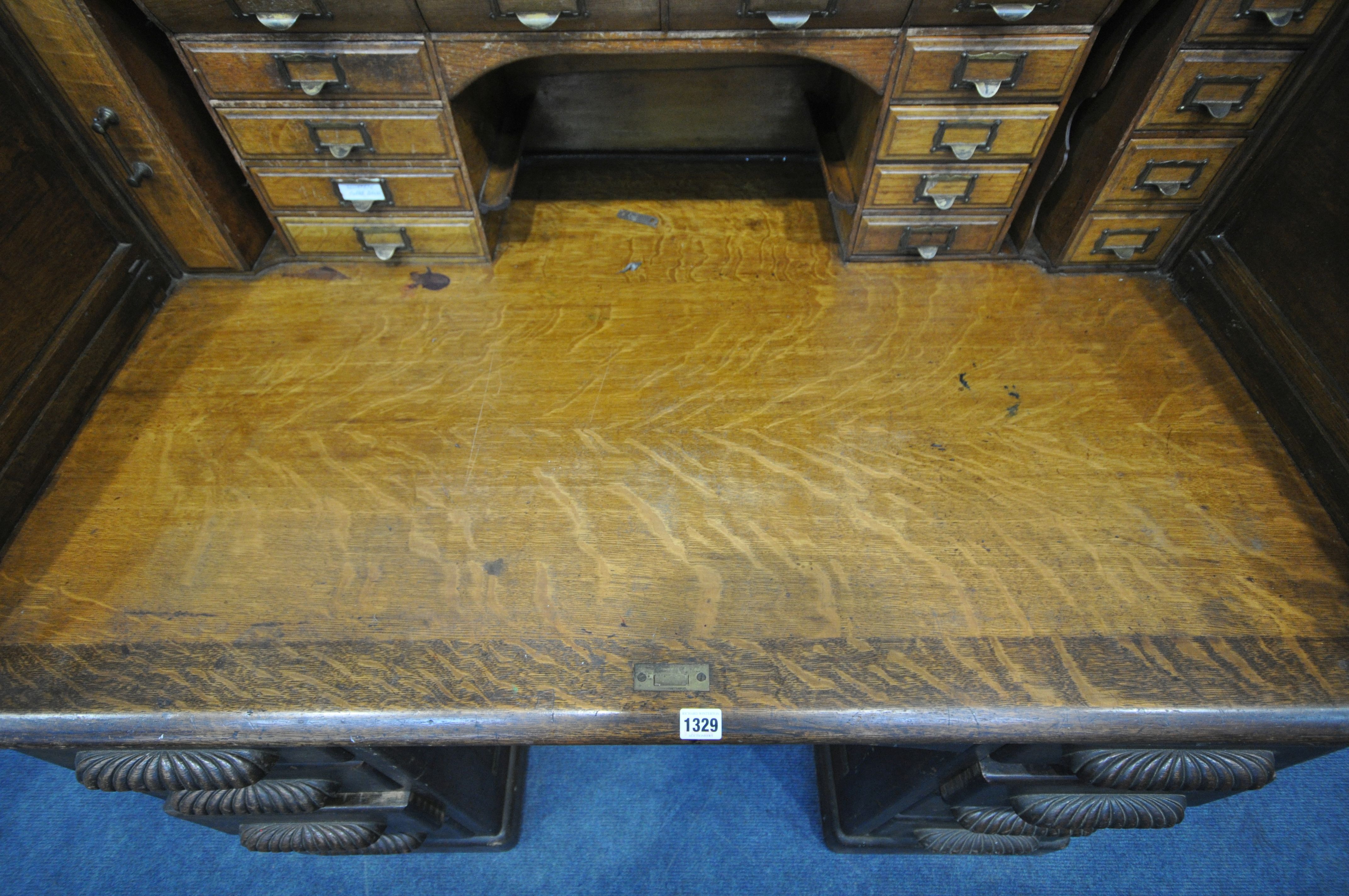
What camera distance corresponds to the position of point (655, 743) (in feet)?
2.65

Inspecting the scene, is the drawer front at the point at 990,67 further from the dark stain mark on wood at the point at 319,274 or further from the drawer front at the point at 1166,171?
the dark stain mark on wood at the point at 319,274

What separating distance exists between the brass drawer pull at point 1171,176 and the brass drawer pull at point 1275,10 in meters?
0.22

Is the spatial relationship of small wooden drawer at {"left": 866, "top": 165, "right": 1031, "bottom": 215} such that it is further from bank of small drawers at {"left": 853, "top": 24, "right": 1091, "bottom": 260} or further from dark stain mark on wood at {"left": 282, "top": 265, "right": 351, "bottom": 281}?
dark stain mark on wood at {"left": 282, "top": 265, "right": 351, "bottom": 281}

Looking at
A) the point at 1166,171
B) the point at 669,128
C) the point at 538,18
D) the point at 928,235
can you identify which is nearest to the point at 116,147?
the point at 538,18

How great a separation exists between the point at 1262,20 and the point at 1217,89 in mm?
95

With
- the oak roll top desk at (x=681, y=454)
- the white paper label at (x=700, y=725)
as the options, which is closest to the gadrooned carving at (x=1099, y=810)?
the oak roll top desk at (x=681, y=454)

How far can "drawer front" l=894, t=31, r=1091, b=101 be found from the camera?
3.41 ft

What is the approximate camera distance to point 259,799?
3.50 ft

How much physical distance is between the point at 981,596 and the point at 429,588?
0.76m

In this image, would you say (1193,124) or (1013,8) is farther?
(1193,124)

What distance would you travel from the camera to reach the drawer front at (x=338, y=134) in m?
1.12

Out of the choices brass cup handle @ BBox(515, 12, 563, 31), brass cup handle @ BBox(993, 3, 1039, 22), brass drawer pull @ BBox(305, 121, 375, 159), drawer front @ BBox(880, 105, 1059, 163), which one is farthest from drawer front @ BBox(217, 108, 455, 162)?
brass cup handle @ BBox(993, 3, 1039, 22)

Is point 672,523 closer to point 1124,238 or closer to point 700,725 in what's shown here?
point 700,725

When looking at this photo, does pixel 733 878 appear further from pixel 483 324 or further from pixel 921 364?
pixel 483 324
